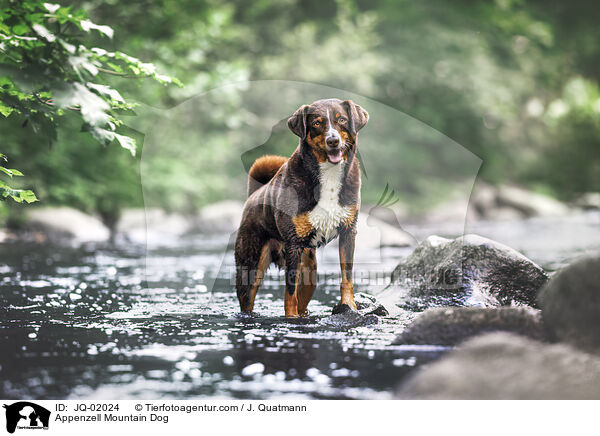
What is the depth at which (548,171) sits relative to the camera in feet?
74.5

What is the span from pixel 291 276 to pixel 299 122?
3.71ft

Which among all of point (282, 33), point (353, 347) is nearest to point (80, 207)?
point (282, 33)

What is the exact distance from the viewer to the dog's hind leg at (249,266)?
467 centimetres

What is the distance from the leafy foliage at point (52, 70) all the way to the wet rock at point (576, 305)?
2774 millimetres

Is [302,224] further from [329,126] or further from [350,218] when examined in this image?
[329,126]

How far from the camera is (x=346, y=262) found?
4.36m

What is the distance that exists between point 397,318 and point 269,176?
1.53m

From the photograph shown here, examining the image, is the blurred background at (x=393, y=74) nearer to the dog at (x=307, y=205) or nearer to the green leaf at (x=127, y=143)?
the dog at (x=307, y=205)

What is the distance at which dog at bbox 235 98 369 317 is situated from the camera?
13.4 ft

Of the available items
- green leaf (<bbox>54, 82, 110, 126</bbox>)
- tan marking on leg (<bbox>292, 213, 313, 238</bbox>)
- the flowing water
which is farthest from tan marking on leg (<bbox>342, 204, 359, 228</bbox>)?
green leaf (<bbox>54, 82, 110, 126</bbox>)

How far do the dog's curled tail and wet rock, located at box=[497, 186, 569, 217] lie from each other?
15.9 m

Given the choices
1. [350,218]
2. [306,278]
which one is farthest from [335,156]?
[306,278]

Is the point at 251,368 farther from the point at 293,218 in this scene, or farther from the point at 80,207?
the point at 80,207

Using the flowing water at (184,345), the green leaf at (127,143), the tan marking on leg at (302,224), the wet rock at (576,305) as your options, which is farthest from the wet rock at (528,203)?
the green leaf at (127,143)
